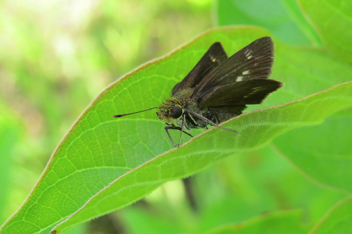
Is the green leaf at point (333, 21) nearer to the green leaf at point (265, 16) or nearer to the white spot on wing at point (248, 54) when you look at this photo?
the white spot on wing at point (248, 54)

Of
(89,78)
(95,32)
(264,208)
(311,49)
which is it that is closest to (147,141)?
(311,49)

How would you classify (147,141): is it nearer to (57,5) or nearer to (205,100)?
(205,100)

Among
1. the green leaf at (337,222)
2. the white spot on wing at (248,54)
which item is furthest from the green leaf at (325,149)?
the white spot on wing at (248,54)

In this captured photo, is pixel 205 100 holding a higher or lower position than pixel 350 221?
higher

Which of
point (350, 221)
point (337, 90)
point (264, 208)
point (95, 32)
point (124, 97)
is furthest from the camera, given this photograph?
point (95, 32)

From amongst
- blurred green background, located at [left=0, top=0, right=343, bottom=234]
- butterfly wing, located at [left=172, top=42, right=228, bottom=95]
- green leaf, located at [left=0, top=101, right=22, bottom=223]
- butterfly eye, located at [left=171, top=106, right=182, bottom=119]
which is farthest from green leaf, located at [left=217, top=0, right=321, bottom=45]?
green leaf, located at [left=0, top=101, right=22, bottom=223]

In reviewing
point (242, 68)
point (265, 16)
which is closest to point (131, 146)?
point (242, 68)
